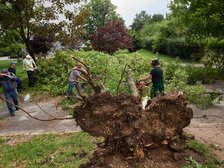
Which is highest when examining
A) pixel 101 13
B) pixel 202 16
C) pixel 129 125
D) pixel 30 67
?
pixel 101 13

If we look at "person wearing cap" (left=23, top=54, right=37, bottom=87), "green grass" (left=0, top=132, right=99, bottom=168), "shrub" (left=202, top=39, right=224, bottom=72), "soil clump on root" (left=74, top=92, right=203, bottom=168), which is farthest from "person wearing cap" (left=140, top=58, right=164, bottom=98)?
"shrub" (left=202, top=39, right=224, bottom=72)

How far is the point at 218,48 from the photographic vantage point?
21.5 meters

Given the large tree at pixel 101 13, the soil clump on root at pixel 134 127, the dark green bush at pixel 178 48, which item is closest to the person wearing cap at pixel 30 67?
the soil clump on root at pixel 134 127

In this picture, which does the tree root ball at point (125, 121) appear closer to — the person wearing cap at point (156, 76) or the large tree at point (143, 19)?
the person wearing cap at point (156, 76)

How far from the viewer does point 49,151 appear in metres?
9.66

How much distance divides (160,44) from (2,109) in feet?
83.5

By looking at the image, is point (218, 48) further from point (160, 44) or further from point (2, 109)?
point (160, 44)

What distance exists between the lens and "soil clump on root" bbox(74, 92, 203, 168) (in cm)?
732

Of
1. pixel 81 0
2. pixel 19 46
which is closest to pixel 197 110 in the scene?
pixel 81 0

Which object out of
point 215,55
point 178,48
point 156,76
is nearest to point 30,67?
point 156,76

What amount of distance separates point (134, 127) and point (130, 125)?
8 cm

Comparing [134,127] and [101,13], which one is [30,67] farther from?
[101,13]

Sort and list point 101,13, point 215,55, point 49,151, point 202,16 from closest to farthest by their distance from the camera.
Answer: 1. point 49,151
2. point 202,16
3. point 215,55
4. point 101,13

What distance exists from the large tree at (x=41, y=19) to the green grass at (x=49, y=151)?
9516 mm
